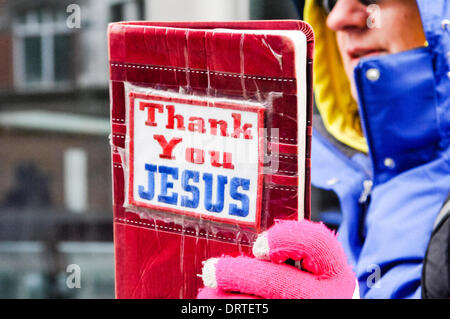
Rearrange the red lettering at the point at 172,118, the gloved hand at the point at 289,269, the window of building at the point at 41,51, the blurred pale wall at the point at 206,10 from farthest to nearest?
the window of building at the point at 41,51 → the blurred pale wall at the point at 206,10 → the red lettering at the point at 172,118 → the gloved hand at the point at 289,269

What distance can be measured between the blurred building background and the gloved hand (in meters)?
0.29

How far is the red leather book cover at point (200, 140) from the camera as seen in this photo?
62cm

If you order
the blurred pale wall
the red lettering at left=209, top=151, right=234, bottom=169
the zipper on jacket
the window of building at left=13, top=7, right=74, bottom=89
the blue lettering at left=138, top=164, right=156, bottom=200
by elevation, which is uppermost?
the blurred pale wall

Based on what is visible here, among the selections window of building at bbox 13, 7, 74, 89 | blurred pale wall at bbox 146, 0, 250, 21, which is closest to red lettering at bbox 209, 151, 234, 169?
blurred pale wall at bbox 146, 0, 250, 21

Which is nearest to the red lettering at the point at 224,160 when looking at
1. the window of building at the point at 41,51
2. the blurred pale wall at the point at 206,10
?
the blurred pale wall at the point at 206,10

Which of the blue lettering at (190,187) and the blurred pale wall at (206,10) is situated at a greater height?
the blurred pale wall at (206,10)

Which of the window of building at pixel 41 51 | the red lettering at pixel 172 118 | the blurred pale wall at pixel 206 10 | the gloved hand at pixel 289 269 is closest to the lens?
the gloved hand at pixel 289 269

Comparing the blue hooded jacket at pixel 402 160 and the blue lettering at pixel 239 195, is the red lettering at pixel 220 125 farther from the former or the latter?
the blue hooded jacket at pixel 402 160

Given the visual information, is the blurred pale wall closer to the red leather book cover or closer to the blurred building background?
the blurred building background

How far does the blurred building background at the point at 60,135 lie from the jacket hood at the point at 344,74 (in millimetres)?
69

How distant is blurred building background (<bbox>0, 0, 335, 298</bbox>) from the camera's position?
896 millimetres

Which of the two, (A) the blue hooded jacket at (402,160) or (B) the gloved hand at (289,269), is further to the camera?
(A) the blue hooded jacket at (402,160)

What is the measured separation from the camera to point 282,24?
64 cm

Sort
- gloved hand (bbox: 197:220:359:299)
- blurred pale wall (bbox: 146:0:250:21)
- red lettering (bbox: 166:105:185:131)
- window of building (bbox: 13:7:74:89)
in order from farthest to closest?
1. window of building (bbox: 13:7:74:89)
2. blurred pale wall (bbox: 146:0:250:21)
3. red lettering (bbox: 166:105:185:131)
4. gloved hand (bbox: 197:220:359:299)
